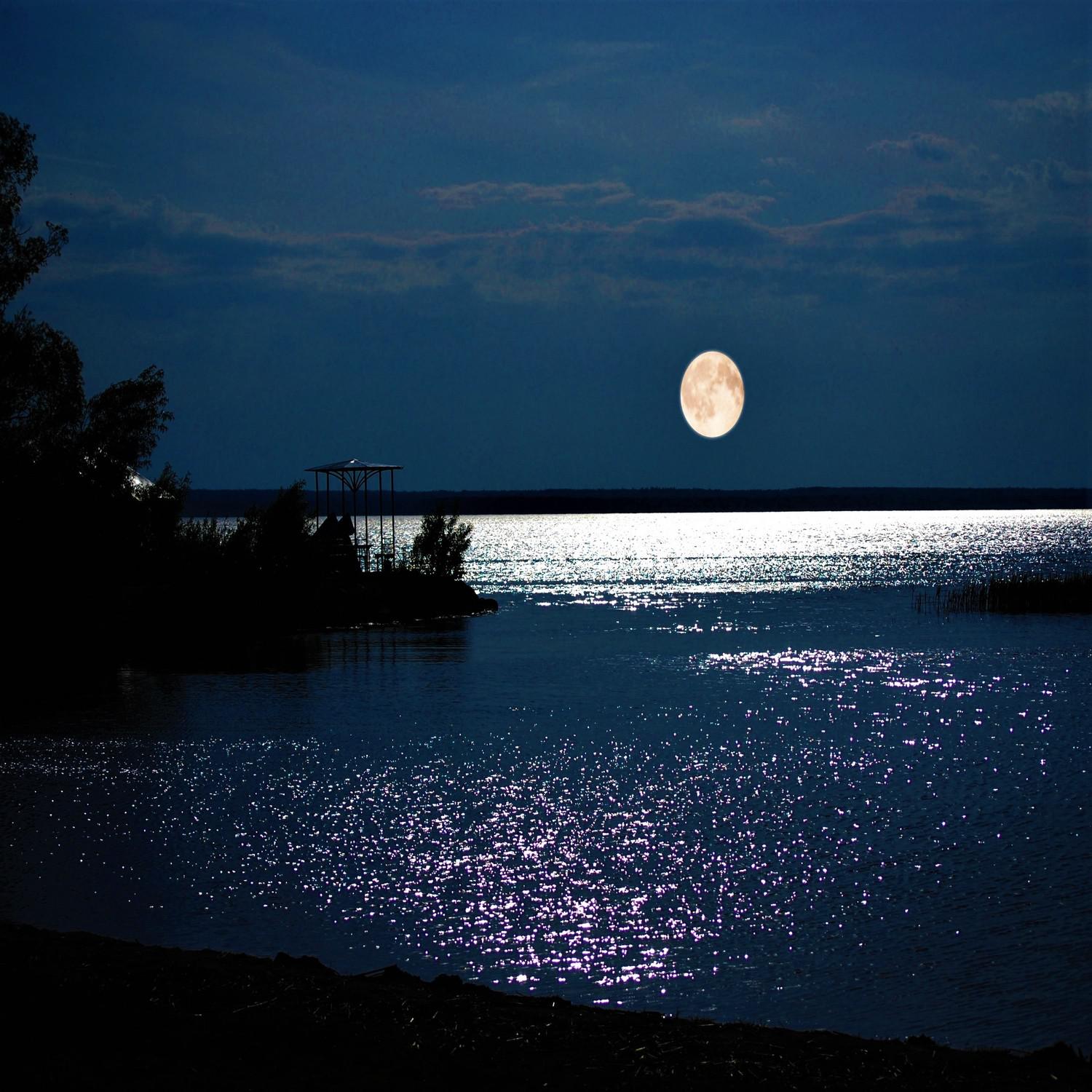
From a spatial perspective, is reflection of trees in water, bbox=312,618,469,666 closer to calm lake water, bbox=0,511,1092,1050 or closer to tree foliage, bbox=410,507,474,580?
calm lake water, bbox=0,511,1092,1050

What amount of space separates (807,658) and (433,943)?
107 feet

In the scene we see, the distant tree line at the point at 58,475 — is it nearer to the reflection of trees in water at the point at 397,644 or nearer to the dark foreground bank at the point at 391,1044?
the reflection of trees in water at the point at 397,644

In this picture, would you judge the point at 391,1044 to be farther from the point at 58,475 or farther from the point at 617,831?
the point at 58,475

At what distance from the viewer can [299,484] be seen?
2122 inches

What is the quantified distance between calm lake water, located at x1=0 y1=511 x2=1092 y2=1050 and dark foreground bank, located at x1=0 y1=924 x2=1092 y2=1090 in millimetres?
2030

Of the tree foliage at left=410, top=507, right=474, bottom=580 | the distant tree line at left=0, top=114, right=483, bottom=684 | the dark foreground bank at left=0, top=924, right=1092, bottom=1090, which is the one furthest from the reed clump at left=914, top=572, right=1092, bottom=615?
the dark foreground bank at left=0, top=924, right=1092, bottom=1090

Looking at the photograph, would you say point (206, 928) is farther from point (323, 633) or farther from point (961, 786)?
point (323, 633)

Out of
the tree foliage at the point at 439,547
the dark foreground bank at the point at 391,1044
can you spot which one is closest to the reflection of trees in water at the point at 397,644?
the tree foliage at the point at 439,547

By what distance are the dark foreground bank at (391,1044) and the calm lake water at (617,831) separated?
203 centimetres

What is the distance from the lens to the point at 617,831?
1742cm

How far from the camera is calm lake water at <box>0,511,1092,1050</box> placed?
11.8m

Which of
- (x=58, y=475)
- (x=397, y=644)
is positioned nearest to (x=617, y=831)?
(x=58, y=475)

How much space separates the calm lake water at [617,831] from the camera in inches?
463

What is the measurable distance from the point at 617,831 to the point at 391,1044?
9.63 meters
